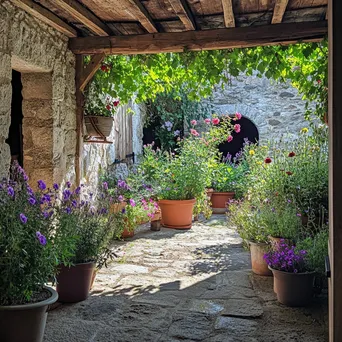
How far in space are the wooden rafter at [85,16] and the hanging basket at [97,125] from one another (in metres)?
0.89

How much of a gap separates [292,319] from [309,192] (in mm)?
1583

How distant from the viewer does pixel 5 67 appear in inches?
123

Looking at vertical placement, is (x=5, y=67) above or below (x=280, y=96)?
below

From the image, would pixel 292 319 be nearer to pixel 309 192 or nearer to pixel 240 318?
pixel 240 318

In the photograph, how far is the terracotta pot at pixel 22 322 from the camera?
2156 mm

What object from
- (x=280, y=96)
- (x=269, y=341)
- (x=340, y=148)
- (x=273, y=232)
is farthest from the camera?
(x=280, y=96)

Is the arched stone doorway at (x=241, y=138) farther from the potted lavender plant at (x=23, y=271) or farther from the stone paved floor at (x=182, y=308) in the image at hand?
the potted lavender plant at (x=23, y=271)

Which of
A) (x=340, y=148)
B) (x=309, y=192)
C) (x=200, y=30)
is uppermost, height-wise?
(x=200, y=30)

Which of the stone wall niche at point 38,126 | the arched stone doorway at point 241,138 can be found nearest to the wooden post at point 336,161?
the stone wall niche at point 38,126

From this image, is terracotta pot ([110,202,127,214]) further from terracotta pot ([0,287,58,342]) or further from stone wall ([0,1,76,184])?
terracotta pot ([0,287,58,342])

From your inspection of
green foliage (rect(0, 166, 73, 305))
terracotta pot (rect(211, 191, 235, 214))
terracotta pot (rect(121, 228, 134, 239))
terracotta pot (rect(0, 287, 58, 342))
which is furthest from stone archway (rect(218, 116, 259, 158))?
terracotta pot (rect(0, 287, 58, 342))

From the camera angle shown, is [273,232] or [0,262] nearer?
[0,262]

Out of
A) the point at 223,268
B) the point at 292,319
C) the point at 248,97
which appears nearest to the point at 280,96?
the point at 248,97

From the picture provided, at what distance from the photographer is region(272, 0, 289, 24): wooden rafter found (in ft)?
11.0
